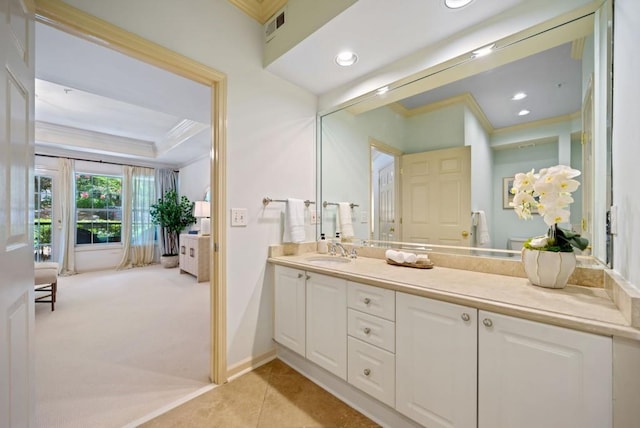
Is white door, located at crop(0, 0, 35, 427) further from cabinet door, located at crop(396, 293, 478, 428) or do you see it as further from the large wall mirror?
the large wall mirror

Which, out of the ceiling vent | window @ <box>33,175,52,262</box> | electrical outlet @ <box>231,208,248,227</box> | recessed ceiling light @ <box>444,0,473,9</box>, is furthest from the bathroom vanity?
window @ <box>33,175,52,262</box>

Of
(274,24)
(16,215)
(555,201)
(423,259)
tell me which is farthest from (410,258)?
(274,24)

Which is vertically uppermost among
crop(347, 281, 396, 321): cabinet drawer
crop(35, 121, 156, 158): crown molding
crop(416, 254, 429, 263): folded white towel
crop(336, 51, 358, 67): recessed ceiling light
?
crop(35, 121, 156, 158): crown molding

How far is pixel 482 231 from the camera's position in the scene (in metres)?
1.57

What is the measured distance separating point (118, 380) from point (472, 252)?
2525 millimetres

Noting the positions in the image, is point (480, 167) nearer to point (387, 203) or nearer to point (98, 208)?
point (387, 203)

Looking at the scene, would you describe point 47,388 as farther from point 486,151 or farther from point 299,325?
point 486,151

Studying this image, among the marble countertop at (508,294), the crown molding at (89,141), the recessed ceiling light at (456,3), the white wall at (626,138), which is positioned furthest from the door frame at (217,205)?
the crown molding at (89,141)

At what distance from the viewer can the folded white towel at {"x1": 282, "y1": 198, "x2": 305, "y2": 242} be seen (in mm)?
2102

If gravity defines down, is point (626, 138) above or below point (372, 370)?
above

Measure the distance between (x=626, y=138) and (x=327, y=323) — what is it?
1.60 metres

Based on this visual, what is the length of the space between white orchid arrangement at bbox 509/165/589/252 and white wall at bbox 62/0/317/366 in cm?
164

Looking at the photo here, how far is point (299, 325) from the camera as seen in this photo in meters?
1.81

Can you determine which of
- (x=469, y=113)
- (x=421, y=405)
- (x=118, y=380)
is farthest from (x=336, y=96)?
(x=118, y=380)
